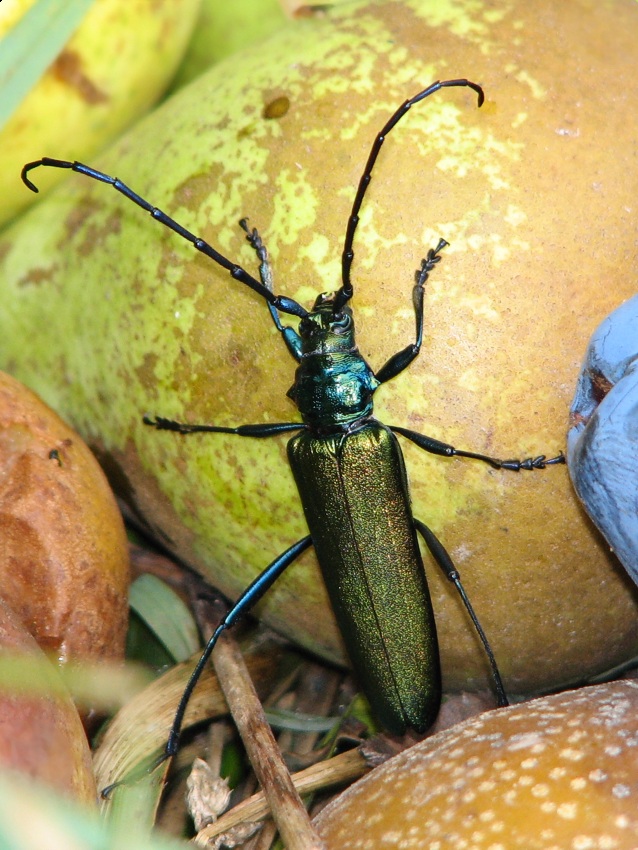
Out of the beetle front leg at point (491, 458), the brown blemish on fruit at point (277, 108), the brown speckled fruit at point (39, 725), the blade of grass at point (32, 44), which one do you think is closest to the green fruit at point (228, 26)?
the brown blemish on fruit at point (277, 108)

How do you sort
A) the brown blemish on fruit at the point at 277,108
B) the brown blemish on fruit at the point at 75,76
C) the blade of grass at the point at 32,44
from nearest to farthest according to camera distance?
the blade of grass at the point at 32,44 < the brown blemish on fruit at the point at 277,108 < the brown blemish on fruit at the point at 75,76

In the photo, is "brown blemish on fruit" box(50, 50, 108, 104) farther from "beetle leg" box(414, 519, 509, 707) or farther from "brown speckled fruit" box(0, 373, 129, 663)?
"beetle leg" box(414, 519, 509, 707)

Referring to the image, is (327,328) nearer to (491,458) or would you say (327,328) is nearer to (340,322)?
(340,322)

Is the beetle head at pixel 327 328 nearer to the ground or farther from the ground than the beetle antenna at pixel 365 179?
nearer to the ground

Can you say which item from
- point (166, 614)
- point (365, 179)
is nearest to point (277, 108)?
point (365, 179)

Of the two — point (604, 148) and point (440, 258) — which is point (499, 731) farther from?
point (604, 148)

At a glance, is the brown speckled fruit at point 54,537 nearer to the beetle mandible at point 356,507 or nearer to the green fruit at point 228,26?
the beetle mandible at point 356,507
